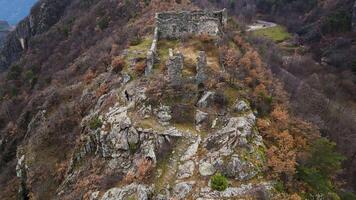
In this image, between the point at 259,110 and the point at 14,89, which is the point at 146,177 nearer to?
the point at 259,110

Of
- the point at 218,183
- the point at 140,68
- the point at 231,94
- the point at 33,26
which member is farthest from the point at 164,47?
the point at 33,26

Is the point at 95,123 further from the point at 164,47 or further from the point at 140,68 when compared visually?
the point at 164,47

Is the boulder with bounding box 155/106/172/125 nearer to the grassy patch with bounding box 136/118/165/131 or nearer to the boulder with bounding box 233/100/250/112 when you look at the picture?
the grassy patch with bounding box 136/118/165/131

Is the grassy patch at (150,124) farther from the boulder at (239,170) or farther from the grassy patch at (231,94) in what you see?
the boulder at (239,170)

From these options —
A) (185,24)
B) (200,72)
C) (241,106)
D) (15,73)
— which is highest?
(185,24)

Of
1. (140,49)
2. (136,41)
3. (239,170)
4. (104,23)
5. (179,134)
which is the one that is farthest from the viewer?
(104,23)
